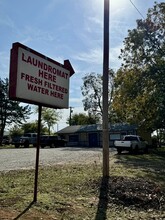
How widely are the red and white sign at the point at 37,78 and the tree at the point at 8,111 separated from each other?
49.9 m

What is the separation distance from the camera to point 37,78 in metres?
7.43

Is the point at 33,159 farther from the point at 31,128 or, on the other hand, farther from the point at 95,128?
the point at 31,128

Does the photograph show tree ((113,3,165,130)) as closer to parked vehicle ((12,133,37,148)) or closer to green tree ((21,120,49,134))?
parked vehicle ((12,133,37,148))

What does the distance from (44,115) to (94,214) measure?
76094 mm

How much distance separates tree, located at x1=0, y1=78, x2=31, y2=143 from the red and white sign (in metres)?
49.9

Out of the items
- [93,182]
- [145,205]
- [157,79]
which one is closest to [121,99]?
[157,79]

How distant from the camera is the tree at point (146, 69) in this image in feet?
88.8

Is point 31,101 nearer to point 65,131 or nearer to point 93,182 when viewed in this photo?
point 93,182

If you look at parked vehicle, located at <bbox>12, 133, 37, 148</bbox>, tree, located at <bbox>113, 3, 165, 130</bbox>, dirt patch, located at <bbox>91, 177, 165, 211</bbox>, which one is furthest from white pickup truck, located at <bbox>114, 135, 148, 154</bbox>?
dirt patch, located at <bbox>91, 177, 165, 211</bbox>

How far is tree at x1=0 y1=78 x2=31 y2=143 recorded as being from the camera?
57750mm

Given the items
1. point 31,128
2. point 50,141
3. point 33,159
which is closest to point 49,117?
point 31,128

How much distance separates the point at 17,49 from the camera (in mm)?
6801

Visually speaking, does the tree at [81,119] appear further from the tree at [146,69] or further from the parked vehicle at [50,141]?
the tree at [146,69]

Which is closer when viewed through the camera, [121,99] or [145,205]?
[145,205]
